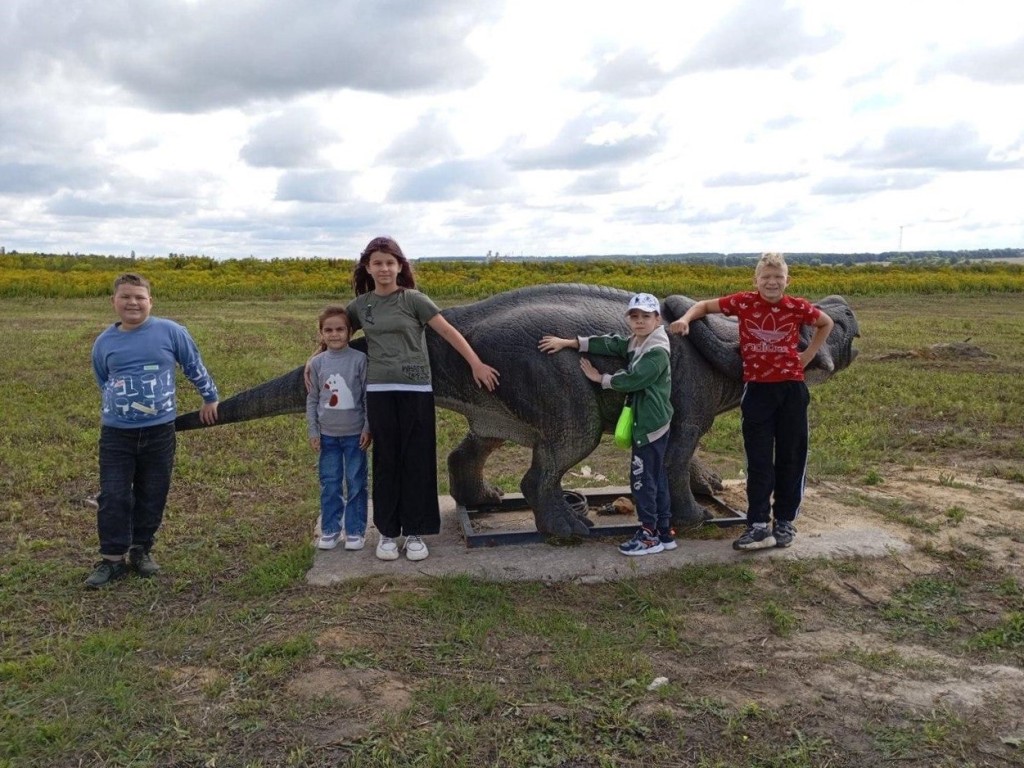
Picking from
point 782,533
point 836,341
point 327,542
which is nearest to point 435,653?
point 327,542

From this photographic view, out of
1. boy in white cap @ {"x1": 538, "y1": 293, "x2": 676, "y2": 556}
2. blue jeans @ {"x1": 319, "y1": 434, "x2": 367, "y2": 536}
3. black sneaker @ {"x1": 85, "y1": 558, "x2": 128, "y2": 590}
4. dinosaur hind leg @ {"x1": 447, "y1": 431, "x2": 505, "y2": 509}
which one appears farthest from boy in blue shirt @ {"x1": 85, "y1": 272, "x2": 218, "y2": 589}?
boy in white cap @ {"x1": 538, "y1": 293, "x2": 676, "y2": 556}

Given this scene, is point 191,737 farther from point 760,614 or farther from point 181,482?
point 181,482

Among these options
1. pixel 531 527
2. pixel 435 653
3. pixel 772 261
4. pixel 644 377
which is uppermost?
pixel 772 261

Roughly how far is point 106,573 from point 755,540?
11.2 ft

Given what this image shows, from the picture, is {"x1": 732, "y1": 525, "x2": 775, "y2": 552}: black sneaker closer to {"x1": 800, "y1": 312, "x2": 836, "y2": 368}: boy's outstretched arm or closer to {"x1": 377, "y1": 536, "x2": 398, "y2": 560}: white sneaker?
{"x1": 800, "y1": 312, "x2": 836, "y2": 368}: boy's outstretched arm

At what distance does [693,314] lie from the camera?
16.0 feet

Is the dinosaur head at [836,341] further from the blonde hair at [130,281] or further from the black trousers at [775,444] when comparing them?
the blonde hair at [130,281]

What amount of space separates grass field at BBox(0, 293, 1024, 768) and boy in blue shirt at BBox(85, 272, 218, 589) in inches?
7.8

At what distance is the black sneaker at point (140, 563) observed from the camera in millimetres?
4602

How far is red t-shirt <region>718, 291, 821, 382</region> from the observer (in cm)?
464

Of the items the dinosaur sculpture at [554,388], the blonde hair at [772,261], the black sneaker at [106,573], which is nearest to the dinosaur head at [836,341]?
the dinosaur sculpture at [554,388]

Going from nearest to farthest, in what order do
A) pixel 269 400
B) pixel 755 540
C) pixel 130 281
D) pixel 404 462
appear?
pixel 130 281 < pixel 404 462 < pixel 755 540 < pixel 269 400

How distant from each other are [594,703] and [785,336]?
7.48ft

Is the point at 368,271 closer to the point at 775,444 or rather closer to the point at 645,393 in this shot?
the point at 645,393
